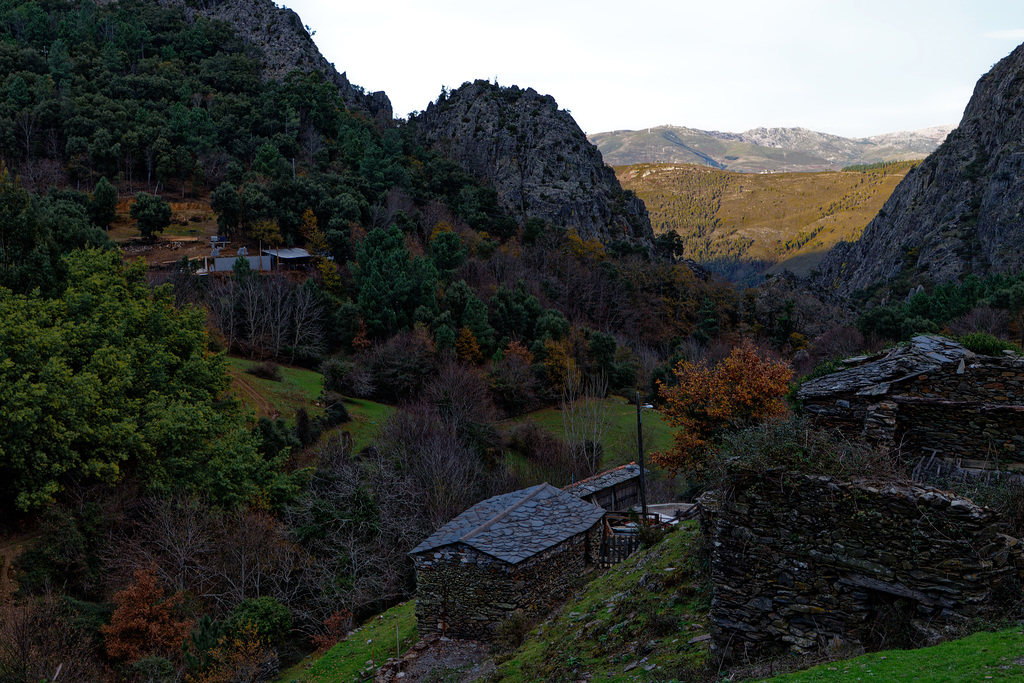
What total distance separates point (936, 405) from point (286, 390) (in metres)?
32.8

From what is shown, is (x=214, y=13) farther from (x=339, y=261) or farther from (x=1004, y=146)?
(x=1004, y=146)

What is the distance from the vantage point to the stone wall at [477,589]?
1340cm

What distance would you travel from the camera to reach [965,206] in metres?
85.3

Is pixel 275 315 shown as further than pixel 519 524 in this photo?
Yes

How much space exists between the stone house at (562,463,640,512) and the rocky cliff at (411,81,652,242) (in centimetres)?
5706

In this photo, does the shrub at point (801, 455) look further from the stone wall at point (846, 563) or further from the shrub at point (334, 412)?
the shrub at point (334, 412)

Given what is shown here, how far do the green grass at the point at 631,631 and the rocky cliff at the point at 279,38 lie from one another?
9540cm

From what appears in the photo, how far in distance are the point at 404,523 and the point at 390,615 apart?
4675 millimetres

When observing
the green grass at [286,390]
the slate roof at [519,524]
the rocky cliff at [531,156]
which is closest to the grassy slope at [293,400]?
the green grass at [286,390]

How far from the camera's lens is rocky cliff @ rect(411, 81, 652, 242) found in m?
84.2

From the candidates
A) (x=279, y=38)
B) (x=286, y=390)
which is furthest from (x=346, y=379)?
(x=279, y=38)

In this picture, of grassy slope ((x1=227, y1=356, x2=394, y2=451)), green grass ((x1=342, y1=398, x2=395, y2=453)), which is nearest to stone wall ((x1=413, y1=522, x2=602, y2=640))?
green grass ((x1=342, y1=398, x2=395, y2=453))

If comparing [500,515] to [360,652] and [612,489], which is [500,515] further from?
[612,489]

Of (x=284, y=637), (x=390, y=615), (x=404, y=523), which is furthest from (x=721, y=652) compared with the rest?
(x=404, y=523)
